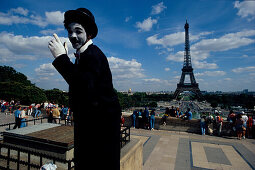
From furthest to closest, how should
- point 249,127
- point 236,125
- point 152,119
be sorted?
point 152,119 < point 249,127 < point 236,125

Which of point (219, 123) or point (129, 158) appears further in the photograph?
point (219, 123)

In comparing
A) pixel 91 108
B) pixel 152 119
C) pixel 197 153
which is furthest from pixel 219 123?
pixel 91 108

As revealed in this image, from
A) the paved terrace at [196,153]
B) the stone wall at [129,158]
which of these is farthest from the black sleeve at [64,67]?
the paved terrace at [196,153]

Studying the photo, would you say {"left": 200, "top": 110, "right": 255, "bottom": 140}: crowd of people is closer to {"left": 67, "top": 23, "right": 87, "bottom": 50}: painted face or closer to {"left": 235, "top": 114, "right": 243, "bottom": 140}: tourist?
{"left": 235, "top": 114, "right": 243, "bottom": 140}: tourist

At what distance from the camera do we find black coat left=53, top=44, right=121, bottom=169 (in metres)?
1.40

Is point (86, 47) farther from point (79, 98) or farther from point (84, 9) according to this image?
point (79, 98)

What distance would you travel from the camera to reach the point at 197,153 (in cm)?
728

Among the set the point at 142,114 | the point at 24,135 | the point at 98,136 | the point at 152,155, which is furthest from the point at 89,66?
the point at 142,114

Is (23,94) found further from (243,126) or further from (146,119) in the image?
(243,126)

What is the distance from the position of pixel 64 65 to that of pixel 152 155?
21.8ft

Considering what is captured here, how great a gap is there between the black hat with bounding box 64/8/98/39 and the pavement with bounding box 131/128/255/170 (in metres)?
5.62

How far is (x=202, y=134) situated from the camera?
34.9 feet

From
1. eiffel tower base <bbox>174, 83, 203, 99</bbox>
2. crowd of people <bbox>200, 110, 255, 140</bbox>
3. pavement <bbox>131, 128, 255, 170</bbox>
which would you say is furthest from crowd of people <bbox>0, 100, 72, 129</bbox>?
eiffel tower base <bbox>174, 83, 203, 99</bbox>

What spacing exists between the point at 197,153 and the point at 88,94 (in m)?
7.60
